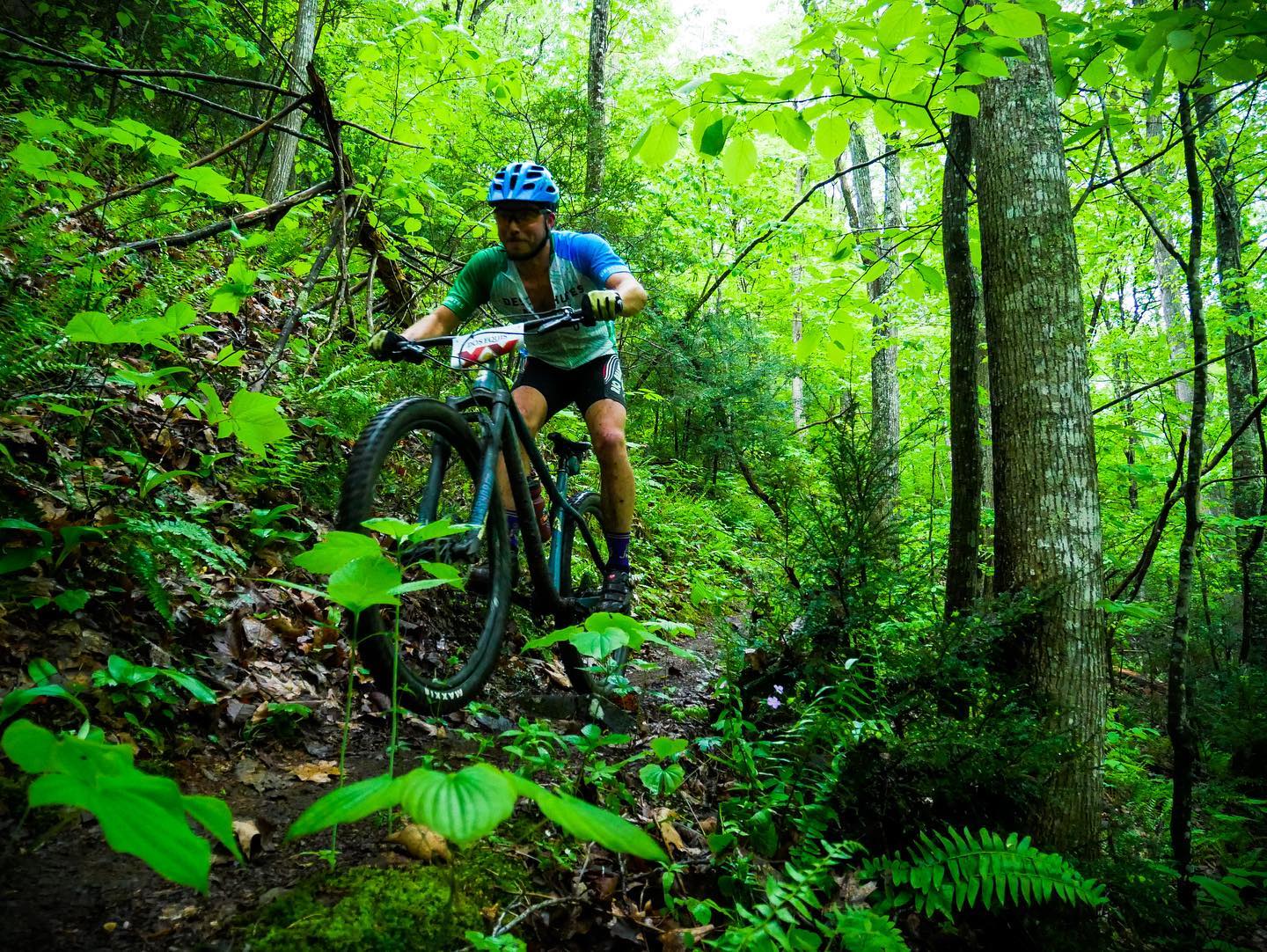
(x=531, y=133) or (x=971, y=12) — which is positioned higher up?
(x=531, y=133)

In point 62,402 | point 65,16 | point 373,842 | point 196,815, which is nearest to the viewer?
point 196,815

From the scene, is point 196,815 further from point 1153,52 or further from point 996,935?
point 1153,52

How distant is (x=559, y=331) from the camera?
4.20 m

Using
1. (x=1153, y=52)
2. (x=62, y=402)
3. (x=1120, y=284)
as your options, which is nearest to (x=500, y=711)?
(x=62, y=402)

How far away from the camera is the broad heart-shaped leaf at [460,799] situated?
863 millimetres

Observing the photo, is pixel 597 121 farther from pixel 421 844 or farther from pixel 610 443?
pixel 421 844

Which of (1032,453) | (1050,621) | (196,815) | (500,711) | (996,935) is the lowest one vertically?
(996,935)

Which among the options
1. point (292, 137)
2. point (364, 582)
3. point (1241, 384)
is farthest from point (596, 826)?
point (1241, 384)

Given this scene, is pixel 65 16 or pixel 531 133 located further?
pixel 531 133

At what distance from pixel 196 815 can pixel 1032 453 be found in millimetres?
3479

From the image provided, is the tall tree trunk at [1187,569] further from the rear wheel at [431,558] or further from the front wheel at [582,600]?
the rear wheel at [431,558]

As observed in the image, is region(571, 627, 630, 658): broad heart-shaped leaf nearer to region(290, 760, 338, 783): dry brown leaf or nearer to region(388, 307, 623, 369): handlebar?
region(290, 760, 338, 783): dry brown leaf

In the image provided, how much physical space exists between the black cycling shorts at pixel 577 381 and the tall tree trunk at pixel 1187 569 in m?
3.06

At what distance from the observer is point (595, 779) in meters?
2.34
